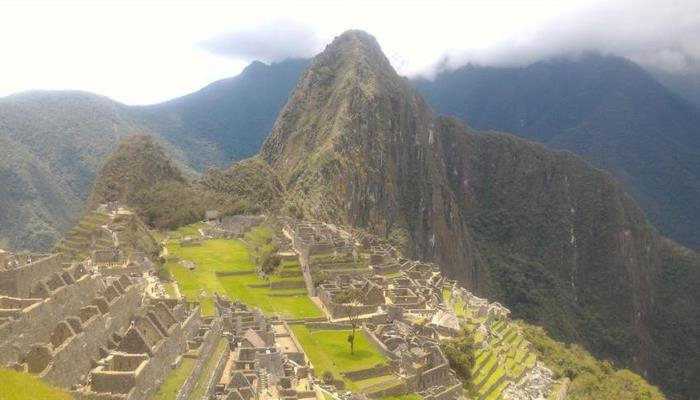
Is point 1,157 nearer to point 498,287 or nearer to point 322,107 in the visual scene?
point 322,107

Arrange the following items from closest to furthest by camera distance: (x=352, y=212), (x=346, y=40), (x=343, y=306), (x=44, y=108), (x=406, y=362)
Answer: (x=406, y=362)
(x=343, y=306)
(x=44, y=108)
(x=352, y=212)
(x=346, y=40)

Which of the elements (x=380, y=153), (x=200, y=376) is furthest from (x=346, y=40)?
(x=200, y=376)

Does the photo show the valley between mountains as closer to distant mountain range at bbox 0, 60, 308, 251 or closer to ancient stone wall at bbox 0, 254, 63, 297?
ancient stone wall at bbox 0, 254, 63, 297

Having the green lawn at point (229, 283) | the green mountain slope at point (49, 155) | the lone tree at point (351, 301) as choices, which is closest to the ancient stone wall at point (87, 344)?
the green lawn at point (229, 283)

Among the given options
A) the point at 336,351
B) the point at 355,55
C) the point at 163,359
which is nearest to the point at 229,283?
the point at 336,351

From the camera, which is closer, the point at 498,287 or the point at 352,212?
the point at 352,212

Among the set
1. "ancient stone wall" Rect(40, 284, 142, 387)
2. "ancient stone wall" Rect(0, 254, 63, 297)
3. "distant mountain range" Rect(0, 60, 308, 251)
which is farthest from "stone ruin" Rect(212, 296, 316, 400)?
"distant mountain range" Rect(0, 60, 308, 251)
